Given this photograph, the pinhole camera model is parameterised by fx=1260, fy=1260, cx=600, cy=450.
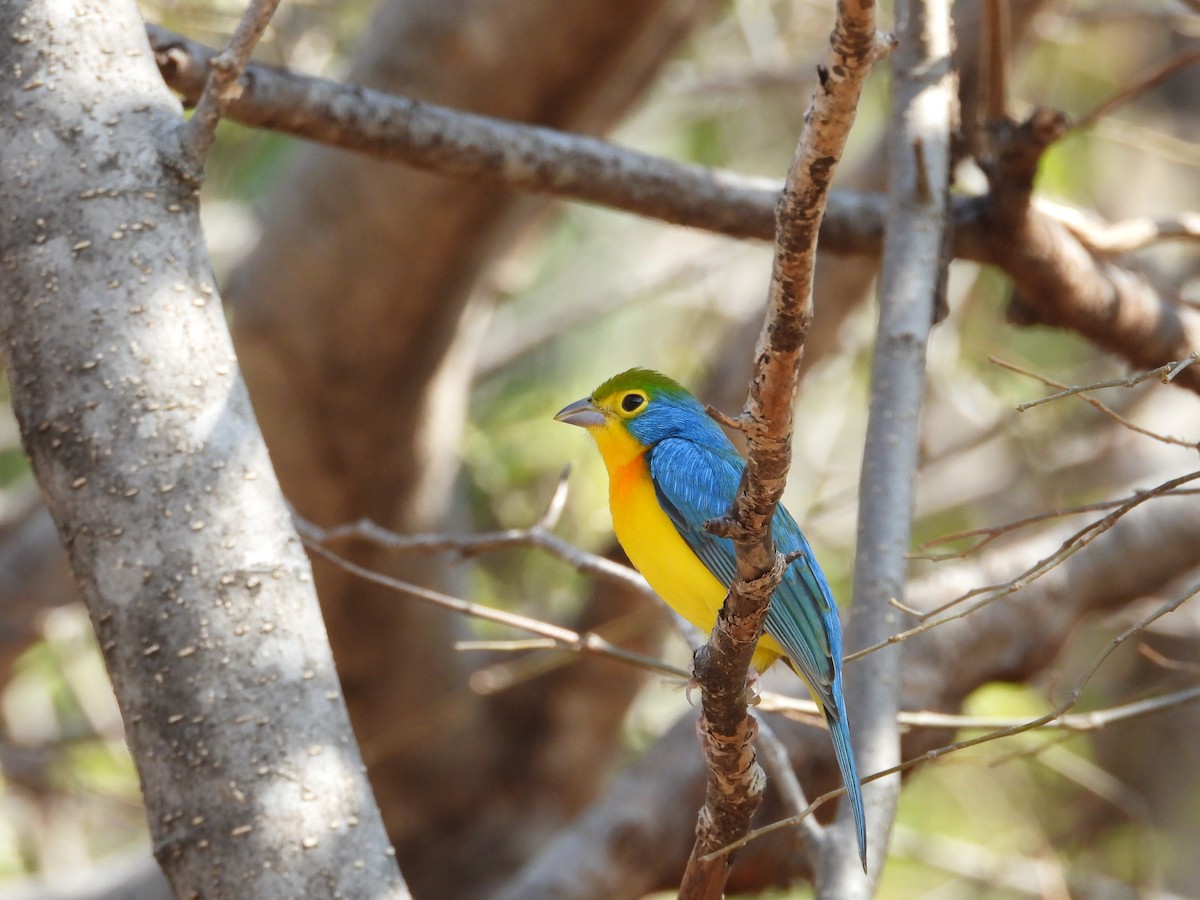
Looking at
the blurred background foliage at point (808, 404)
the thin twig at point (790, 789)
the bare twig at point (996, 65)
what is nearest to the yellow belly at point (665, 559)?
the thin twig at point (790, 789)

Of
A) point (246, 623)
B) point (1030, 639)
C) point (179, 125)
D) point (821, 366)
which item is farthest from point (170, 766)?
point (821, 366)

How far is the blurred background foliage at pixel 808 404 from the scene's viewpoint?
257 inches

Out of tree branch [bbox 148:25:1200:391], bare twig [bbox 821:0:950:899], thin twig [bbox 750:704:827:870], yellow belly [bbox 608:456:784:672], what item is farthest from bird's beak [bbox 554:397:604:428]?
thin twig [bbox 750:704:827:870]

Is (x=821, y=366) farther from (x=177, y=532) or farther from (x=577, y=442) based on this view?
(x=177, y=532)

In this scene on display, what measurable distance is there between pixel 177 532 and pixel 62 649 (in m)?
5.59

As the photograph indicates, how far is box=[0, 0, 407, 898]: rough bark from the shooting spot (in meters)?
2.39

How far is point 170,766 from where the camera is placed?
2.40 metres

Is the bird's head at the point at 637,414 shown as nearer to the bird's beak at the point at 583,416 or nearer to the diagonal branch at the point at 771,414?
the bird's beak at the point at 583,416

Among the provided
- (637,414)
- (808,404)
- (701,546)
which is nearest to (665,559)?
(701,546)

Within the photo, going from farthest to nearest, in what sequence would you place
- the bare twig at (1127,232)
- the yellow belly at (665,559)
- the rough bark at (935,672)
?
the rough bark at (935,672), the bare twig at (1127,232), the yellow belly at (665,559)

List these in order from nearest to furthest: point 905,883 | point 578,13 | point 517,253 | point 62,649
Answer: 1. point 578,13
2. point 517,253
3. point 62,649
4. point 905,883

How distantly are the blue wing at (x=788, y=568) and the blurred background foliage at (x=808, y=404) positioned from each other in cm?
257

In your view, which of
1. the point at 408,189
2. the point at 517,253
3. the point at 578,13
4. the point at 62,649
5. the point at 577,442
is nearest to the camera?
the point at 578,13

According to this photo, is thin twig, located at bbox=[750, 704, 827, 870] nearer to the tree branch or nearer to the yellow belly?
the yellow belly
